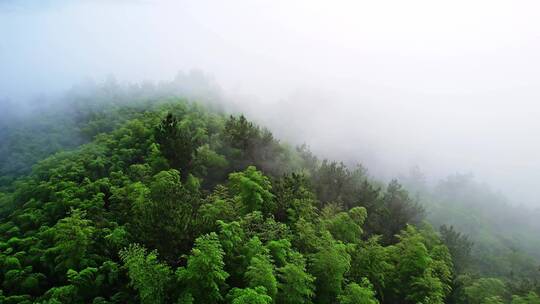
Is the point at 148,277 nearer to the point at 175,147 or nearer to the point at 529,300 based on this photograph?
the point at 175,147

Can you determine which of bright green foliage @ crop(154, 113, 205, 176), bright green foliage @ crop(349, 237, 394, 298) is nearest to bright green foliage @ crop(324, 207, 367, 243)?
bright green foliage @ crop(349, 237, 394, 298)

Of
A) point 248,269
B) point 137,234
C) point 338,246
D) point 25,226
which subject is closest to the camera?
A: point 248,269

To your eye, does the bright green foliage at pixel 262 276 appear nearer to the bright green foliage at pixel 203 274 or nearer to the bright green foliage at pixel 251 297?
the bright green foliage at pixel 251 297

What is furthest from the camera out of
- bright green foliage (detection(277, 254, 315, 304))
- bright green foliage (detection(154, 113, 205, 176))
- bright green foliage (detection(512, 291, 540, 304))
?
bright green foliage (detection(154, 113, 205, 176))

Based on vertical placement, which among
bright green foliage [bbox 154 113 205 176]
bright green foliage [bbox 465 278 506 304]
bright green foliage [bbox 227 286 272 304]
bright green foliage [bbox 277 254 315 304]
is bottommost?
bright green foliage [bbox 465 278 506 304]

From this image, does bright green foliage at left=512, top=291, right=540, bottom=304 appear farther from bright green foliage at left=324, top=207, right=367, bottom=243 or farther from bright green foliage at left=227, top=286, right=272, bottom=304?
bright green foliage at left=227, top=286, right=272, bottom=304

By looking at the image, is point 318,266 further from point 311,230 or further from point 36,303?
point 36,303

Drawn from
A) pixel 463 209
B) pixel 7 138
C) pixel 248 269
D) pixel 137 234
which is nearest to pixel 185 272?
pixel 248 269

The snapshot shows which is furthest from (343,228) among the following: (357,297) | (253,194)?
(357,297)
